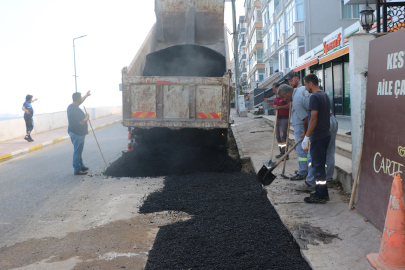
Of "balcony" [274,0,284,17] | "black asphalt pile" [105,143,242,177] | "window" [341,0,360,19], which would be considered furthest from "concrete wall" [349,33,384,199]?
"balcony" [274,0,284,17]

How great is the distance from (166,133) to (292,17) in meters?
20.0

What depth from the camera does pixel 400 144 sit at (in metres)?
3.19

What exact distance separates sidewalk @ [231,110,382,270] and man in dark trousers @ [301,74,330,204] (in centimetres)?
17

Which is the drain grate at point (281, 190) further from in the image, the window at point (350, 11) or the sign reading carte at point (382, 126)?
the window at point (350, 11)

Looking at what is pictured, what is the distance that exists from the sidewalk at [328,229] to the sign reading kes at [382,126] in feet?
0.74

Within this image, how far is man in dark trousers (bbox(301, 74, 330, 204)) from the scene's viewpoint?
443 centimetres

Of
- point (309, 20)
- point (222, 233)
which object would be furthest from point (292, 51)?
point (222, 233)

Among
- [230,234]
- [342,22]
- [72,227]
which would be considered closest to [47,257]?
[72,227]

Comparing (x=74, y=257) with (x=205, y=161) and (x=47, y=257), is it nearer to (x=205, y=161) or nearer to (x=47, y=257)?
(x=47, y=257)

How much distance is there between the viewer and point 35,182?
6746 millimetres

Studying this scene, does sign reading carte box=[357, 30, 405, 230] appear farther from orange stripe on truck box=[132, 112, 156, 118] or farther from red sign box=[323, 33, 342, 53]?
red sign box=[323, 33, 342, 53]

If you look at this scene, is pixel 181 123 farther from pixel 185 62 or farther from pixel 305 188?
pixel 305 188

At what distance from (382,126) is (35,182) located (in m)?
6.19

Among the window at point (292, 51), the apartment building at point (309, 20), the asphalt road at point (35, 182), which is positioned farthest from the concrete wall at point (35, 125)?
the window at point (292, 51)
